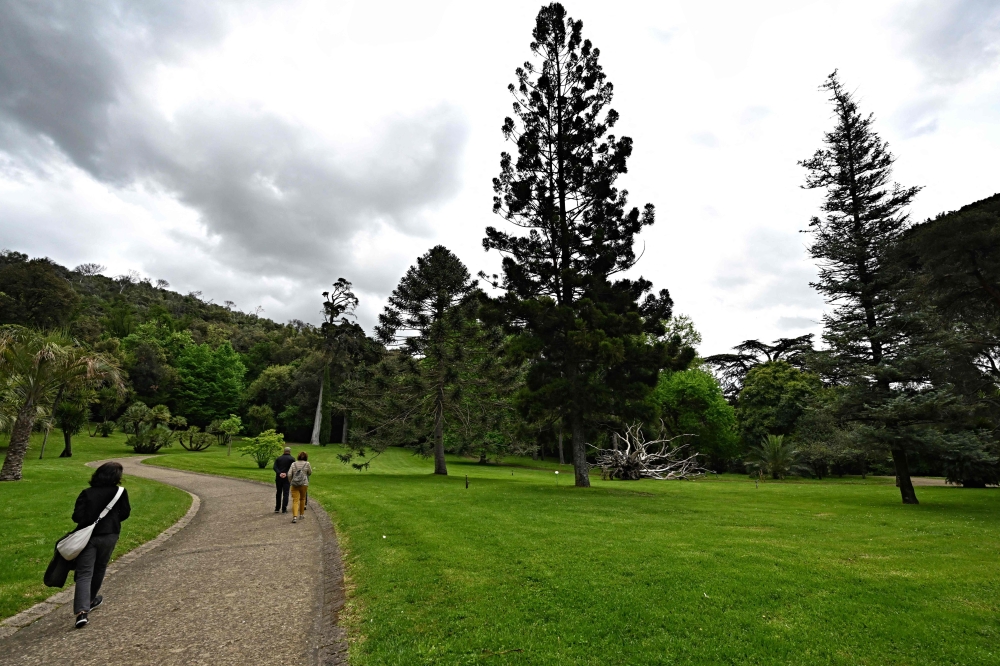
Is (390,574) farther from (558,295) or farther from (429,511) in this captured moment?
(558,295)

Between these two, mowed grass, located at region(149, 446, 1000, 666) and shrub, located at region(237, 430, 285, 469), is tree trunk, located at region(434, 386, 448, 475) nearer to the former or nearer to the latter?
shrub, located at region(237, 430, 285, 469)

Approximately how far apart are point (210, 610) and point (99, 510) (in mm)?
1730

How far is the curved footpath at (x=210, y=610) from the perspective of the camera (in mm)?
4621

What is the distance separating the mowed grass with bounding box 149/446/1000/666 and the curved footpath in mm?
519

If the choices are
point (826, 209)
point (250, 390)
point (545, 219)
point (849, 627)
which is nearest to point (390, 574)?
point (849, 627)

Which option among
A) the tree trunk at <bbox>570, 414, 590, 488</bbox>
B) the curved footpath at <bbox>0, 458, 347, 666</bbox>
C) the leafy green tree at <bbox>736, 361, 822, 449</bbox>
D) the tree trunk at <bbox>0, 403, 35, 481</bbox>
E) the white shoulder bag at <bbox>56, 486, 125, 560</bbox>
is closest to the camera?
the curved footpath at <bbox>0, 458, 347, 666</bbox>

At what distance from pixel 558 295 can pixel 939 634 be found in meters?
16.9

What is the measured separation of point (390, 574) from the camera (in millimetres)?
6898

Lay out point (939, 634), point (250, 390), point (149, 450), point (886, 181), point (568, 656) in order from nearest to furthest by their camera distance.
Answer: point (568, 656)
point (939, 634)
point (886, 181)
point (149, 450)
point (250, 390)

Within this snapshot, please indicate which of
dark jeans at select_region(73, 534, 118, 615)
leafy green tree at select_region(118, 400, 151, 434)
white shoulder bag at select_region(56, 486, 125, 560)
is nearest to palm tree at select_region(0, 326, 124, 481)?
dark jeans at select_region(73, 534, 118, 615)

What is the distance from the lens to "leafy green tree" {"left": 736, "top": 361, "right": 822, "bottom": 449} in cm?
4288

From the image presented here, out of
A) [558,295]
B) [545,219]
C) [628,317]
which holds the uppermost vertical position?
[545,219]

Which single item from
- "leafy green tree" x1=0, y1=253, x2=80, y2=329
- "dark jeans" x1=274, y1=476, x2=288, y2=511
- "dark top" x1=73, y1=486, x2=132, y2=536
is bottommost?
"dark jeans" x1=274, y1=476, x2=288, y2=511

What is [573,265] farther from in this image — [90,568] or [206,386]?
[206,386]
